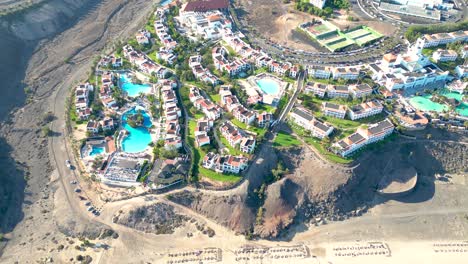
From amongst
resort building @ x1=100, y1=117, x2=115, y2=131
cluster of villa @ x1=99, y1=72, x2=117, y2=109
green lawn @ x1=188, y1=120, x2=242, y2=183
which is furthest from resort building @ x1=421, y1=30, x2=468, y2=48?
resort building @ x1=100, y1=117, x2=115, y2=131

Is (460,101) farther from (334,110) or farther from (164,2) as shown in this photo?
(164,2)

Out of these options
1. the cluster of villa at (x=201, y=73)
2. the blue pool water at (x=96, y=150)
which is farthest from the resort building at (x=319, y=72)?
the blue pool water at (x=96, y=150)

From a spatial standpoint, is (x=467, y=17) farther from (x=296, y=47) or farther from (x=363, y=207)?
(x=363, y=207)

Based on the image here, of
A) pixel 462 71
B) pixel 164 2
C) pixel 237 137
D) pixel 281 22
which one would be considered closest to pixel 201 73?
pixel 237 137

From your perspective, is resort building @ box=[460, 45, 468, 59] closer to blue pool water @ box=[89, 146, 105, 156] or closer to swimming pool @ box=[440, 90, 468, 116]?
swimming pool @ box=[440, 90, 468, 116]

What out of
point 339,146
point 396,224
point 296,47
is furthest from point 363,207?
point 296,47
